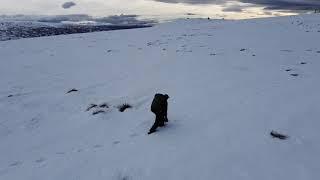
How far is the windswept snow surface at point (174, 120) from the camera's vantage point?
8320 millimetres

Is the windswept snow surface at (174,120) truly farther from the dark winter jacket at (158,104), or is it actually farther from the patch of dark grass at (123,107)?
the dark winter jacket at (158,104)

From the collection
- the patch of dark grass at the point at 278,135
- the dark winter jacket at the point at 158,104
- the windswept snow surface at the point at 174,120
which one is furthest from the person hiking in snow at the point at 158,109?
the patch of dark grass at the point at 278,135

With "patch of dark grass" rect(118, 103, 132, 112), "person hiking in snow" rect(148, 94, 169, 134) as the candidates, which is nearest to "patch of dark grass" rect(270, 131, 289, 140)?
"person hiking in snow" rect(148, 94, 169, 134)

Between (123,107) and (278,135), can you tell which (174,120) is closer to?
(123,107)

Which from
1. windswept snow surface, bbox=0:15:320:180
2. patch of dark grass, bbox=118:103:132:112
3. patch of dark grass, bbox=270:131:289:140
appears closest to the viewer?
windswept snow surface, bbox=0:15:320:180

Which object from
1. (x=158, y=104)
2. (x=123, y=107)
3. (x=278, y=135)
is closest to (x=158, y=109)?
(x=158, y=104)

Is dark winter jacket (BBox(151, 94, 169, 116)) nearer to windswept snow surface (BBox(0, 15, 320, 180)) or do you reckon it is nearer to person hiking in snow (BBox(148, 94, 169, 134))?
person hiking in snow (BBox(148, 94, 169, 134))

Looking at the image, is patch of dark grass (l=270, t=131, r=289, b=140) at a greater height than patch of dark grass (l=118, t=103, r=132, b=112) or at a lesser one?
greater

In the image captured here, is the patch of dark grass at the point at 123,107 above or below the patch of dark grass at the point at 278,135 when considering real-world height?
below

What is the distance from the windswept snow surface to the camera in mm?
8320

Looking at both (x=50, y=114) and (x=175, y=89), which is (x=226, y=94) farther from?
(x=50, y=114)

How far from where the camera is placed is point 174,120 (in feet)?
37.2

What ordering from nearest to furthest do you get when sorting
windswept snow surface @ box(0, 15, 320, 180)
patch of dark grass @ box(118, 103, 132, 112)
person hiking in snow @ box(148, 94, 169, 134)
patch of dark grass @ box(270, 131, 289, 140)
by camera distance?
windswept snow surface @ box(0, 15, 320, 180) → patch of dark grass @ box(270, 131, 289, 140) → person hiking in snow @ box(148, 94, 169, 134) → patch of dark grass @ box(118, 103, 132, 112)

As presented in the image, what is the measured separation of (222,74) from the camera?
17156 mm
